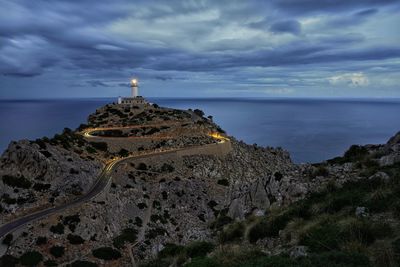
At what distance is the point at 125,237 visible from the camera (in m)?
35.0

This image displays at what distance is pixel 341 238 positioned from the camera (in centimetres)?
985

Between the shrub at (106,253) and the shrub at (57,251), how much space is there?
2776mm

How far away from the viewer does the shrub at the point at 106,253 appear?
96.8ft

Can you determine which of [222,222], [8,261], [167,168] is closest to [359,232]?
[222,222]

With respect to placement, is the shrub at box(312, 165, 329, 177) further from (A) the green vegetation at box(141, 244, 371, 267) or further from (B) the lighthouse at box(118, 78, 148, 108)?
(B) the lighthouse at box(118, 78, 148, 108)

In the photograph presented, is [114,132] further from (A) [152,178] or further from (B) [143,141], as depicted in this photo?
(A) [152,178]

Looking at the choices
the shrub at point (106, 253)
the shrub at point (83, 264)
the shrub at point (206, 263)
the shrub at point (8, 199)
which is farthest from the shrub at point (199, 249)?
the shrub at point (8, 199)

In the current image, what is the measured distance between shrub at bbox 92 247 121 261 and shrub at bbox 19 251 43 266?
472 centimetres

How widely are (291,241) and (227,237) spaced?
148 inches

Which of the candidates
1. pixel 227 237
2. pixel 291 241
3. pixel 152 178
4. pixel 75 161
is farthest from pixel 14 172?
pixel 291 241

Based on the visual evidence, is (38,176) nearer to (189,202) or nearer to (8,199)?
(8,199)

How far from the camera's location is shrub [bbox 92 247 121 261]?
29.5 m

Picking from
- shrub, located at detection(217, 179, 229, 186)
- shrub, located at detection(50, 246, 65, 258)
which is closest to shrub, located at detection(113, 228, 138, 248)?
shrub, located at detection(50, 246, 65, 258)

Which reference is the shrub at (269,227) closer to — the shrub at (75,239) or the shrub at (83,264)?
the shrub at (83,264)
